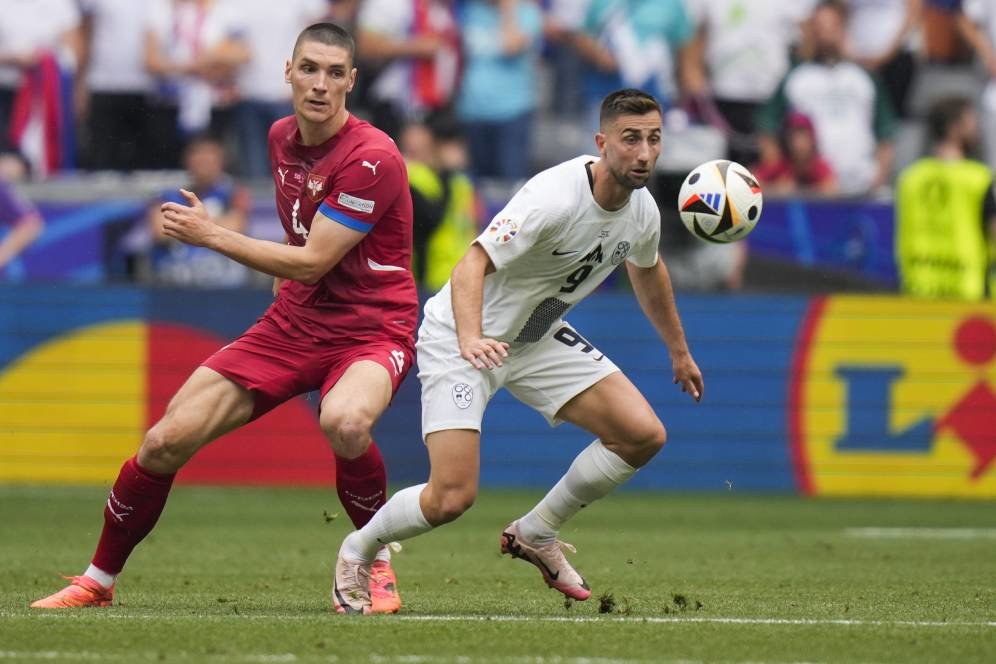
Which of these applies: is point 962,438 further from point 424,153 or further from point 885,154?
point 424,153

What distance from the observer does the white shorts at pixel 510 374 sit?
282 inches

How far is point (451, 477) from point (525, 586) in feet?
5.23

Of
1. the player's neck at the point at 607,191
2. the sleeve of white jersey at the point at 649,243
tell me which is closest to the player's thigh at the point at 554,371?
the sleeve of white jersey at the point at 649,243

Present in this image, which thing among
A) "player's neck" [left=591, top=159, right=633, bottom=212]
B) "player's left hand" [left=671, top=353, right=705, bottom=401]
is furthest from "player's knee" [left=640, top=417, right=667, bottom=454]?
"player's neck" [left=591, top=159, right=633, bottom=212]

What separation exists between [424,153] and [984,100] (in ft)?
17.9

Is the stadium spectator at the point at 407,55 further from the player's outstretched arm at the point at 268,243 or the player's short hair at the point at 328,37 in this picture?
the player's outstretched arm at the point at 268,243

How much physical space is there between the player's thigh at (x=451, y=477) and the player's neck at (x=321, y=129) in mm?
1328

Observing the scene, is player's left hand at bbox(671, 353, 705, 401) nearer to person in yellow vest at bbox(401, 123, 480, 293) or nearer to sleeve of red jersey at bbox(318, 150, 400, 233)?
sleeve of red jersey at bbox(318, 150, 400, 233)

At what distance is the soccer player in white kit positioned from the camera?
22.9 feet

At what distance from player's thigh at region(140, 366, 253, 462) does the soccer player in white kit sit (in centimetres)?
72

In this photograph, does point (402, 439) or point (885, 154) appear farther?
point (885, 154)

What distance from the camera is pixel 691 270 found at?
594 inches

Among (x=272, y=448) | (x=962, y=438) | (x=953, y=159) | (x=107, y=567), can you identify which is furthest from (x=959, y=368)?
(x=107, y=567)

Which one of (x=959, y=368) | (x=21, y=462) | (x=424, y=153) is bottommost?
(x=21, y=462)
